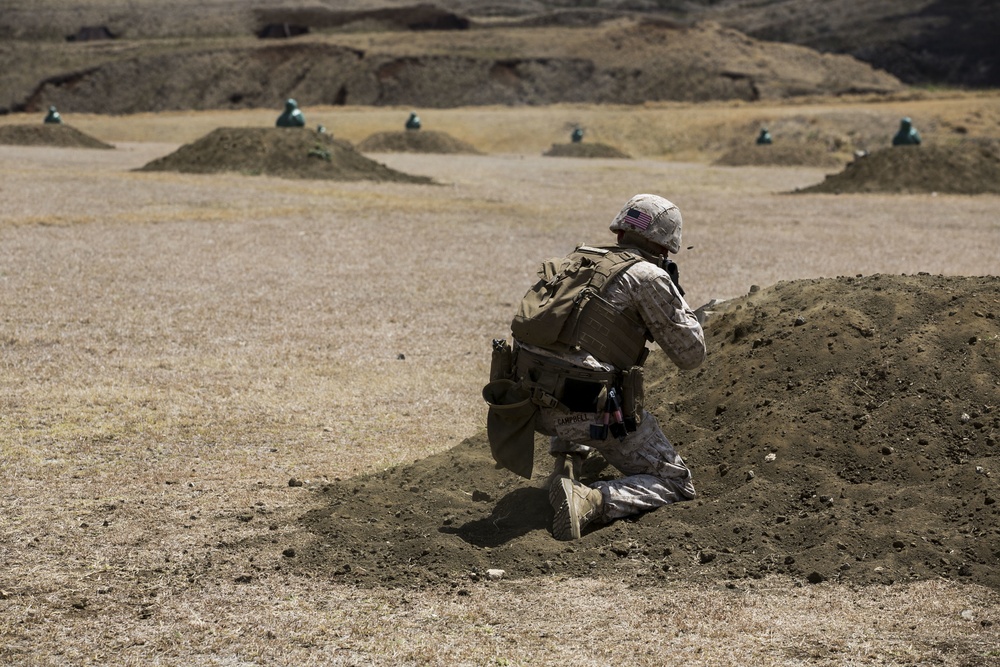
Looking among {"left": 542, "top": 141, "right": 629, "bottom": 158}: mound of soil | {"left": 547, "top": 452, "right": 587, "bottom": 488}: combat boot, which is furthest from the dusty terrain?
{"left": 547, "top": 452, "right": 587, "bottom": 488}: combat boot

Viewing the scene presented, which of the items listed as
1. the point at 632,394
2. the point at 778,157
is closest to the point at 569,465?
the point at 632,394

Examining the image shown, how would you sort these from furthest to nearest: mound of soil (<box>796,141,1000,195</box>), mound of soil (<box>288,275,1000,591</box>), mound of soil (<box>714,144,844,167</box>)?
mound of soil (<box>714,144,844,167</box>)
mound of soil (<box>796,141,1000,195</box>)
mound of soil (<box>288,275,1000,591</box>)

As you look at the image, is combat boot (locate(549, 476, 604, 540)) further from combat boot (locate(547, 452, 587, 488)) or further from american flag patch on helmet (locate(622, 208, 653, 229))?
american flag patch on helmet (locate(622, 208, 653, 229))

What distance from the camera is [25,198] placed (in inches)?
929

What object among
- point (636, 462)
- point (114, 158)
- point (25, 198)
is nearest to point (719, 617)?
point (636, 462)

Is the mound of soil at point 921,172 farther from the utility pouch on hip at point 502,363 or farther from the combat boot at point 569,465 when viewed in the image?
the utility pouch on hip at point 502,363

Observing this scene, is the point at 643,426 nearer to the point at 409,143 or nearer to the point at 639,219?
the point at 639,219

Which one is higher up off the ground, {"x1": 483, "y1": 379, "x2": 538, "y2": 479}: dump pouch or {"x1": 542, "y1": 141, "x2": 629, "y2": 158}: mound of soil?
{"x1": 483, "y1": 379, "x2": 538, "y2": 479}: dump pouch

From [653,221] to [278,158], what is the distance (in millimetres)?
26270

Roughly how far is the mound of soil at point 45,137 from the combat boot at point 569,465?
4217 cm

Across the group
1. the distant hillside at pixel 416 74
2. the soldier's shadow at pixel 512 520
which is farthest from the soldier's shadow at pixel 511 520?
the distant hillside at pixel 416 74

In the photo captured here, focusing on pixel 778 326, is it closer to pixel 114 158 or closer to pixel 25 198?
pixel 25 198

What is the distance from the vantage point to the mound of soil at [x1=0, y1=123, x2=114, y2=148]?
4475 cm

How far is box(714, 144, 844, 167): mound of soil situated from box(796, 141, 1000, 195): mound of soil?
509 inches
